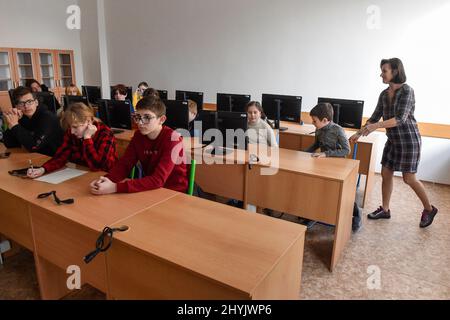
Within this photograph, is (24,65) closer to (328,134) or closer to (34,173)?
(34,173)

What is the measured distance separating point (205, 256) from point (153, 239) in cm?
25

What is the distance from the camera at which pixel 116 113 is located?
144 inches

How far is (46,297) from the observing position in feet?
6.86

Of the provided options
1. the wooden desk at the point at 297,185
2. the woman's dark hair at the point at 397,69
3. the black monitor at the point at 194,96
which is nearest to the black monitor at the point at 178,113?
the wooden desk at the point at 297,185

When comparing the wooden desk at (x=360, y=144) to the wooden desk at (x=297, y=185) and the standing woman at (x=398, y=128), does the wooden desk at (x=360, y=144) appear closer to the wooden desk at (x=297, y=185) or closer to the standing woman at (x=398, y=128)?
the standing woman at (x=398, y=128)

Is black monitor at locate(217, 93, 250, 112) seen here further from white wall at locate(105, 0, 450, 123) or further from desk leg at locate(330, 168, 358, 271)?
desk leg at locate(330, 168, 358, 271)

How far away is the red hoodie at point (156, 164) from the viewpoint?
1.94 metres

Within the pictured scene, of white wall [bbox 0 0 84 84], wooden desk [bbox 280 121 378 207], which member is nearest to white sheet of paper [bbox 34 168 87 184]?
wooden desk [bbox 280 121 378 207]

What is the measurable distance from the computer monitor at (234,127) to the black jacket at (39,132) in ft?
4.44

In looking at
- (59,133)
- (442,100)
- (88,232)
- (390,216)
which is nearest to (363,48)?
(442,100)

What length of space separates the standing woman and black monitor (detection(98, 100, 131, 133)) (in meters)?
2.25

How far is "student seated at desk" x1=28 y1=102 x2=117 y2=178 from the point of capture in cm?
222

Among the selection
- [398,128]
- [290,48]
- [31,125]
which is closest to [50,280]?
[31,125]
